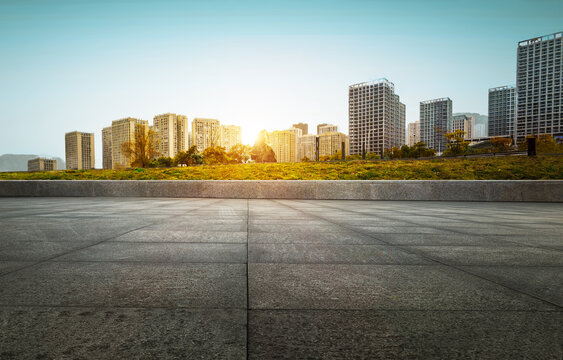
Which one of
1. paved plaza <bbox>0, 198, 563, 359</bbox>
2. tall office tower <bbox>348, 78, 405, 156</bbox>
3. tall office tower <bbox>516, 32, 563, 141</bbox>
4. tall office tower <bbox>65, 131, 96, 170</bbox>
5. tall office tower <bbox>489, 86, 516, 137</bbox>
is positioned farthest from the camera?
tall office tower <bbox>489, 86, 516, 137</bbox>

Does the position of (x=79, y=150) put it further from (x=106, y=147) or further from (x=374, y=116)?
(x=374, y=116)

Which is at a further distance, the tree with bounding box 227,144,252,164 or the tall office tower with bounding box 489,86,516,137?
the tall office tower with bounding box 489,86,516,137

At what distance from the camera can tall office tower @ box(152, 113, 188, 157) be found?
470ft

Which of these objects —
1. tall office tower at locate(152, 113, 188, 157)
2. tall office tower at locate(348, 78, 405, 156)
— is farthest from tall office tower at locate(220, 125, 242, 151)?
tall office tower at locate(348, 78, 405, 156)

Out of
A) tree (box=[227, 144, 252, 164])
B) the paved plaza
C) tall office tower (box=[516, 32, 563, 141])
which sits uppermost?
tall office tower (box=[516, 32, 563, 141])

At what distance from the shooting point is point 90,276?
277 centimetres

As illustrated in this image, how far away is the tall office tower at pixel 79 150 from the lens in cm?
18212

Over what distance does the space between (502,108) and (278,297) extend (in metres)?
247

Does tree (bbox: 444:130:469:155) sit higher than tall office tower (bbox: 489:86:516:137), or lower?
lower

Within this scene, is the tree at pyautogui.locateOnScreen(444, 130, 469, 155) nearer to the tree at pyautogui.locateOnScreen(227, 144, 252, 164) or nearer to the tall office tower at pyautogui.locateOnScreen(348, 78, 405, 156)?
the tree at pyautogui.locateOnScreen(227, 144, 252, 164)

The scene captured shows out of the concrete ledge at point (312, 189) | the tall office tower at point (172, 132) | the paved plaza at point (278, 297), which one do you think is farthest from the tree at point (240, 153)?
the paved plaza at point (278, 297)

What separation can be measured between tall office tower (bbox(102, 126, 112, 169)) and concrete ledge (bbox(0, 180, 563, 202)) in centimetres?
19167

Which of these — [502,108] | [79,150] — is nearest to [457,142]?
[502,108]

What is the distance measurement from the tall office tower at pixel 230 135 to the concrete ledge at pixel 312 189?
139 metres
